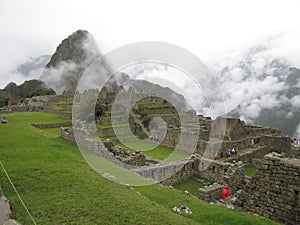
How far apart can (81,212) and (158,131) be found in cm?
1879

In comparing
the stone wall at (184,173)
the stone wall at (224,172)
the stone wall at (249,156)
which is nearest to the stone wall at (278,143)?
the stone wall at (249,156)

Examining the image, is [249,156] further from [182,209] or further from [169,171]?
[182,209]

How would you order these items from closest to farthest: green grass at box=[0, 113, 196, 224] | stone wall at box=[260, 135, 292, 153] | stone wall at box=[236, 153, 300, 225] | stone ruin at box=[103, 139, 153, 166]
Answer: green grass at box=[0, 113, 196, 224]
stone wall at box=[236, 153, 300, 225]
stone ruin at box=[103, 139, 153, 166]
stone wall at box=[260, 135, 292, 153]

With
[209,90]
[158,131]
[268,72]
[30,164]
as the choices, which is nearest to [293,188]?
[209,90]

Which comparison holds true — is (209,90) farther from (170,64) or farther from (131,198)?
(131,198)

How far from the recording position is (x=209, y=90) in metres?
11.0

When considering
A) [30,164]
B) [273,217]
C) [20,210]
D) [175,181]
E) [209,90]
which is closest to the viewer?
[20,210]

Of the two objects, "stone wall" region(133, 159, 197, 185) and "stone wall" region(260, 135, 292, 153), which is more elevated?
"stone wall" region(260, 135, 292, 153)

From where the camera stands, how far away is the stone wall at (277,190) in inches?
263

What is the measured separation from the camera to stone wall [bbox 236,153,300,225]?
6691 mm

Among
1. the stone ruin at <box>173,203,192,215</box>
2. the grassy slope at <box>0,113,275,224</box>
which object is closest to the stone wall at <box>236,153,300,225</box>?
the grassy slope at <box>0,113,275,224</box>

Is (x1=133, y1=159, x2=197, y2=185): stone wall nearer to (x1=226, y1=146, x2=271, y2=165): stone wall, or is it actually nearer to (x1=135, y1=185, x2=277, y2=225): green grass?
(x1=135, y1=185, x2=277, y2=225): green grass

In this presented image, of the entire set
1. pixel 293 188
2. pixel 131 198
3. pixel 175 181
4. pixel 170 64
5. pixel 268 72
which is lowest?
pixel 175 181

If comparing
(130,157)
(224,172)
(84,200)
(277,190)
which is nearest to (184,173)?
(224,172)
